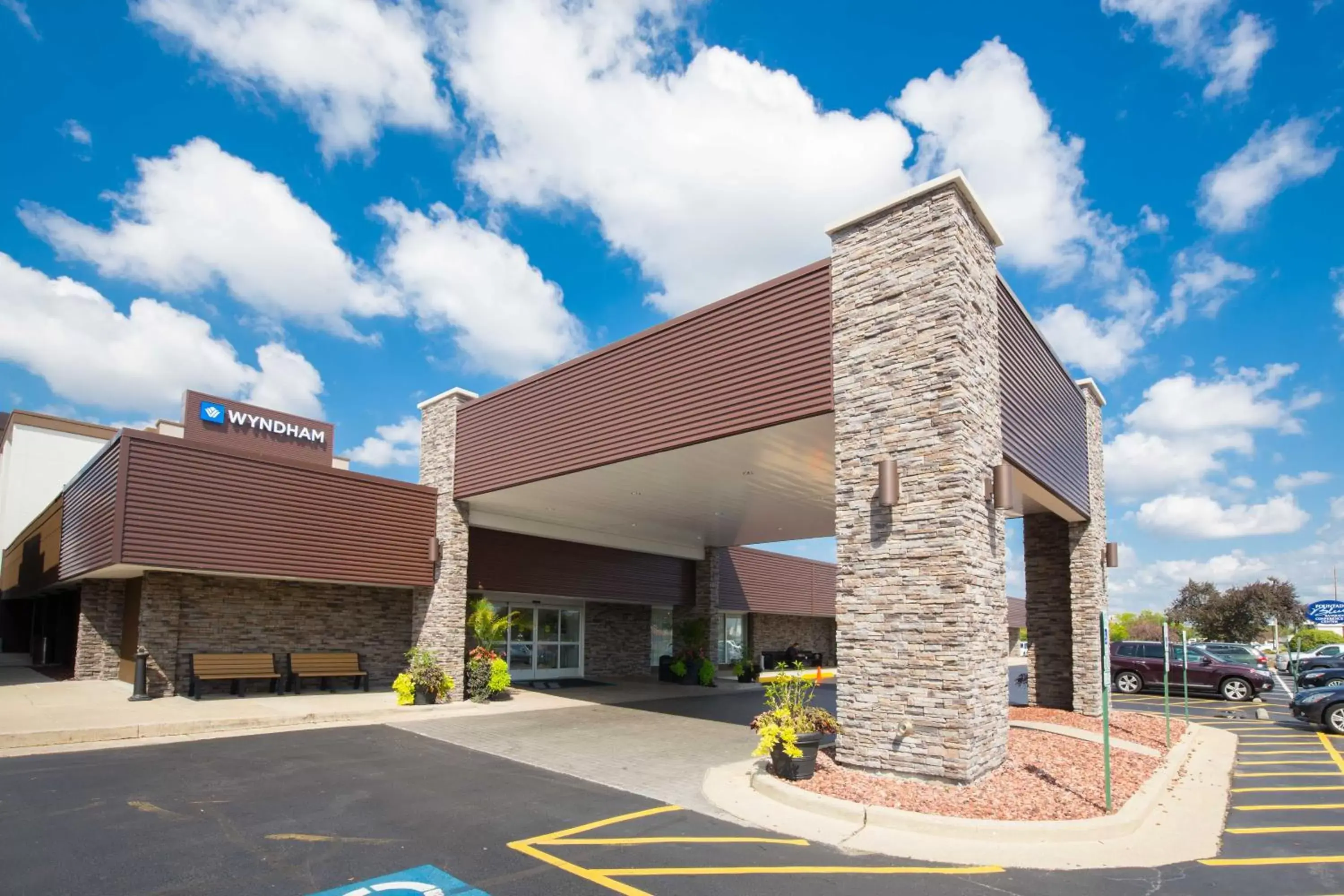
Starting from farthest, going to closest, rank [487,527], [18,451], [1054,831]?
[18,451], [487,527], [1054,831]

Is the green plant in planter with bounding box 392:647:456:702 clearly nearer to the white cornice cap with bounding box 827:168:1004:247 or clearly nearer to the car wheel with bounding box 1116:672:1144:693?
the white cornice cap with bounding box 827:168:1004:247

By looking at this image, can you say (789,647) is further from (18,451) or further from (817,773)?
(18,451)

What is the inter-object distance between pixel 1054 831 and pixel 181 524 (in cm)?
1473

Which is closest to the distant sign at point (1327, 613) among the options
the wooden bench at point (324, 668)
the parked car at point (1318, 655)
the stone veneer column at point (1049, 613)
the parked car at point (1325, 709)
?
the parked car at point (1318, 655)

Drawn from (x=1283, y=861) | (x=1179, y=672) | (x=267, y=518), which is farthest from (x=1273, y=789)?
(x=267, y=518)

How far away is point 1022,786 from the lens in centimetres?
882

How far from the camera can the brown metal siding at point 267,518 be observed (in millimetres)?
14367

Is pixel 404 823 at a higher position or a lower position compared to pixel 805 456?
lower

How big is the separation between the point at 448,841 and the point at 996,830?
489cm

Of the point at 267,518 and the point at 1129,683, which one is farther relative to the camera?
the point at 1129,683

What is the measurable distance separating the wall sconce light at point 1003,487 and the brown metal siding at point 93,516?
1421 cm

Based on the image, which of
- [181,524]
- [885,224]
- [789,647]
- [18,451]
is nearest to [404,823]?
[885,224]

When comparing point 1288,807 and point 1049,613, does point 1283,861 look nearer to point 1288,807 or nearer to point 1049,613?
point 1288,807

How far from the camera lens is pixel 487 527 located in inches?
788
